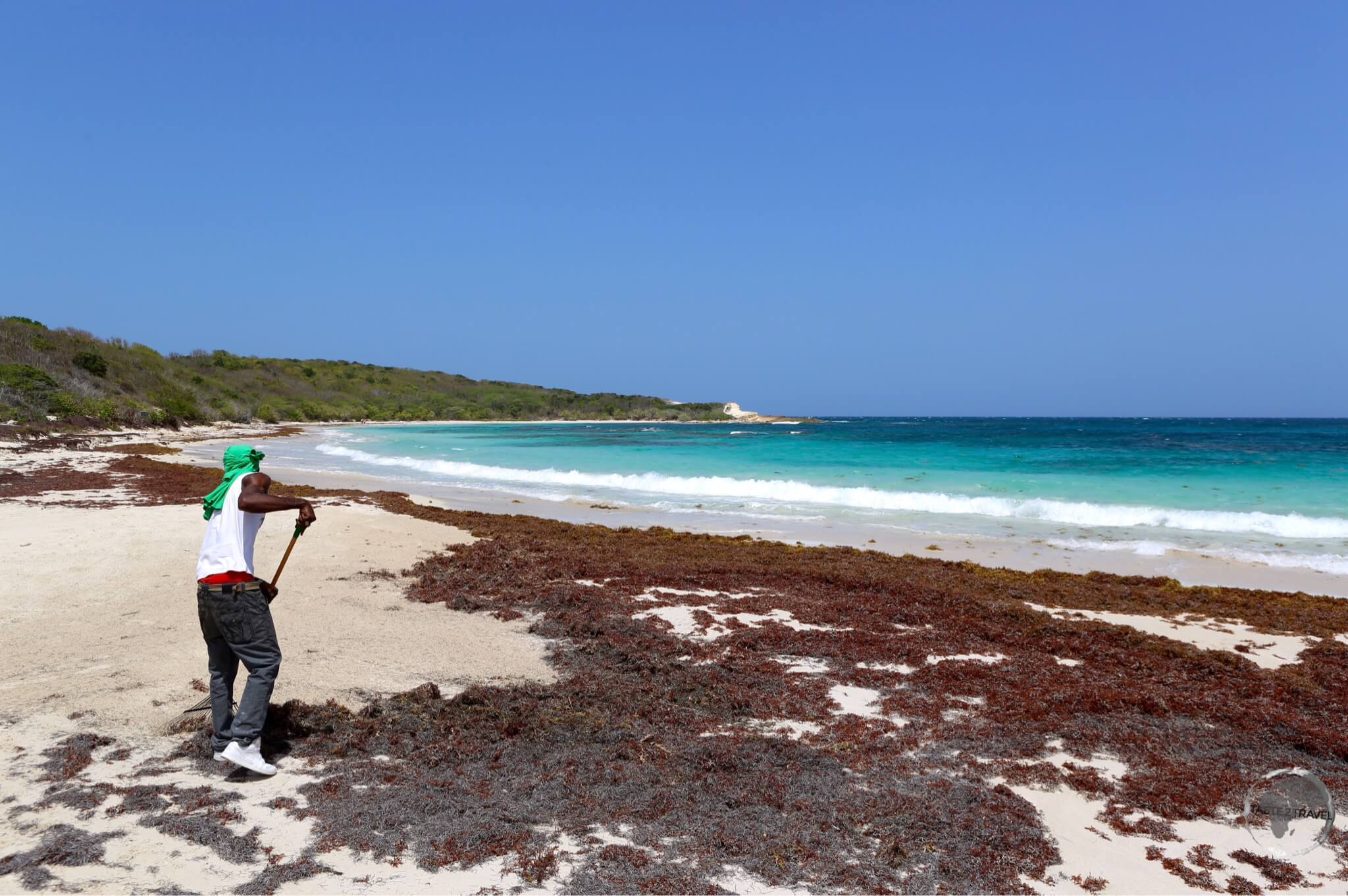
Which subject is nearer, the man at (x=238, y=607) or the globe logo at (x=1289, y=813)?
the globe logo at (x=1289, y=813)

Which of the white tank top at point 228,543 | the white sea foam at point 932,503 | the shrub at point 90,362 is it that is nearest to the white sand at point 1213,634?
the white tank top at point 228,543

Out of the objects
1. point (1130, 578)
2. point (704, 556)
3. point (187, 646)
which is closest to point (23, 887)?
point (187, 646)

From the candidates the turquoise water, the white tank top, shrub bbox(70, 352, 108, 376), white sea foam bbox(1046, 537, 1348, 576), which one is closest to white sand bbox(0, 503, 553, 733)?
the white tank top

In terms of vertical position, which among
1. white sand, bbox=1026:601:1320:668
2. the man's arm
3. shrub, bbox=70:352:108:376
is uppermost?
shrub, bbox=70:352:108:376

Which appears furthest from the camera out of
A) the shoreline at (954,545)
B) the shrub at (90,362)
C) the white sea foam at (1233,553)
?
the shrub at (90,362)

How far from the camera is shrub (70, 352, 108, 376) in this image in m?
49.0

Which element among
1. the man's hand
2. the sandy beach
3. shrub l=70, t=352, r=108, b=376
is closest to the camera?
the sandy beach

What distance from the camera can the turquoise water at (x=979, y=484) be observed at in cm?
1399

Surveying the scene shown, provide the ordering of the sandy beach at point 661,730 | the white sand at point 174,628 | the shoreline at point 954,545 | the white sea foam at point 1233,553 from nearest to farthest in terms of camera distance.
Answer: the sandy beach at point 661,730 → the white sand at point 174,628 → the shoreline at point 954,545 → the white sea foam at point 1233,553

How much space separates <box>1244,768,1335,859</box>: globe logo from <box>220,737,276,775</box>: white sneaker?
4804 mm

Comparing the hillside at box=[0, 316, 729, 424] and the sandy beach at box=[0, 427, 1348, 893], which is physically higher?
the hillside at box=[0, 316, 729, 424]

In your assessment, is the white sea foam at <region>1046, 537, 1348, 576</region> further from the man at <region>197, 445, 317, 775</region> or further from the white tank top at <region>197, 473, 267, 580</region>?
the white tank top at <region>197, 473, 267, 580</region>

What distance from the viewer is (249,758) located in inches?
150

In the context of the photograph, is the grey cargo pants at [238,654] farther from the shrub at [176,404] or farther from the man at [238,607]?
the shrub at [176,404]
